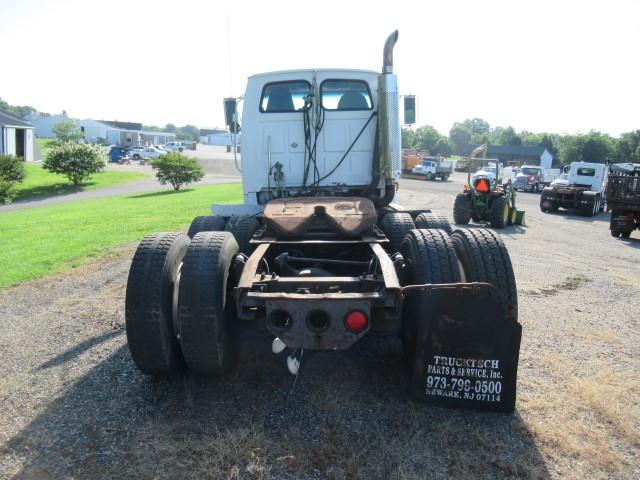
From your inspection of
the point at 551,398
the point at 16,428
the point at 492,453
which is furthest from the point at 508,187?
the point at 16,428

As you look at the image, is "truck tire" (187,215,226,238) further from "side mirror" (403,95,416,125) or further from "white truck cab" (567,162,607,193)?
"white truck cab" (567,162,607,193)

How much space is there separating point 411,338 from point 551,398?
4.35ft

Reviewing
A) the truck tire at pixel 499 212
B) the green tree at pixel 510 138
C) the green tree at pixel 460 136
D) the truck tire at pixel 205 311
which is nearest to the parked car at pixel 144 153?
the truck tire at pixel 499 212

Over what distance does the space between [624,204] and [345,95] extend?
37.6 feet

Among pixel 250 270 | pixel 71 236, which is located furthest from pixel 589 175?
pixel 250 270

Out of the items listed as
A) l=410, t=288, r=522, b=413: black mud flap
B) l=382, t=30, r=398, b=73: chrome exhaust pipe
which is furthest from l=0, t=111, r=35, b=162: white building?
l=410, t=288, r=522, b=413: black mud flap

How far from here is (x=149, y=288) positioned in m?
3.53

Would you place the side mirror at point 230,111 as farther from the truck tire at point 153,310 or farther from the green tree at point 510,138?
the green tree at point 510,138

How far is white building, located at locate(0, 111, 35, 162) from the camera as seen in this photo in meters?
42.1

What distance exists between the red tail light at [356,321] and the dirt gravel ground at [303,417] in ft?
2.35

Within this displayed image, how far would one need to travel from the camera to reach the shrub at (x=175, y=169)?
29.5m

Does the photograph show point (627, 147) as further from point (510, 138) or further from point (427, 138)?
point (427, 138)

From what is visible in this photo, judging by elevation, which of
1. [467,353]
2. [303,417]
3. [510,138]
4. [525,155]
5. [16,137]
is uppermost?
[510,138]

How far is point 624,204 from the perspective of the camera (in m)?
14.2
